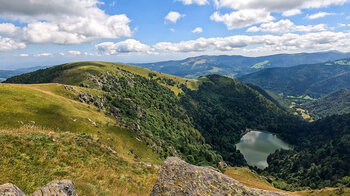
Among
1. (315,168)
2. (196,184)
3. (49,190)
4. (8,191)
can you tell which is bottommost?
(315,168)

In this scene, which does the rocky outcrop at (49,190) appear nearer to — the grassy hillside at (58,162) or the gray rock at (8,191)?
the gray rock at (8,191)

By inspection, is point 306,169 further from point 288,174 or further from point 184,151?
point 184,151

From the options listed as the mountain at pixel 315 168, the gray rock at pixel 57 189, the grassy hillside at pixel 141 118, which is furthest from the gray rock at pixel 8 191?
the mountain at pixel 315 168

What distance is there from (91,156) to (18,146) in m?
9.15

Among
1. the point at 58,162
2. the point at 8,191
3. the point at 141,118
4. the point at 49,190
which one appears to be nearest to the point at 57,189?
the point at 49,190

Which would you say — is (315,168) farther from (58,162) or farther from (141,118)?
(58,162)

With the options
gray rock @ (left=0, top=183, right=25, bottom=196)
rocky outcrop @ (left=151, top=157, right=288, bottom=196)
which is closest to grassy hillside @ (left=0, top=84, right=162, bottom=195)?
gray rock @ (left=0, top=183, right=25, bottom=196)

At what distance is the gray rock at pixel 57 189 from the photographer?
10.5 meters

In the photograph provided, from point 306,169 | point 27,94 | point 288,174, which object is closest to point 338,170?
point 306,169

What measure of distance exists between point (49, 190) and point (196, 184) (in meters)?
9.19

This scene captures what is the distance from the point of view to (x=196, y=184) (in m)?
12.3

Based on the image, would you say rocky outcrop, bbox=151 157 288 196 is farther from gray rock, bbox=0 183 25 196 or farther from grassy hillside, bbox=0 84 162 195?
gray rock, bbox=0 183 25 196

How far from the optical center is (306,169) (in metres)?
169

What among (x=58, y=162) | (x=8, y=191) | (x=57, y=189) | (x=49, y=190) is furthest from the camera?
(x=58, y=162)
